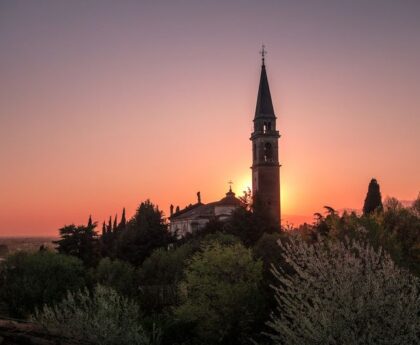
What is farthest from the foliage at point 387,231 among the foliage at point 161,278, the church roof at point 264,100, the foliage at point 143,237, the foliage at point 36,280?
the church roof at point 264,100

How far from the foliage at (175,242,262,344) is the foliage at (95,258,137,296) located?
1294 cm

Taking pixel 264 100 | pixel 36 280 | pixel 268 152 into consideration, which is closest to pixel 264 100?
pixel 264 100

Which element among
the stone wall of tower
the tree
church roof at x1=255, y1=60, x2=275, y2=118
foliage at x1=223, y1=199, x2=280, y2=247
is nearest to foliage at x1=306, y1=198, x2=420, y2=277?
foliage at x1=223, y1=199, x2=280, y2=247

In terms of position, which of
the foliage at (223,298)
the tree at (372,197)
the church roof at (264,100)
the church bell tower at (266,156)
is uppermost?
the church roof at (264,100)

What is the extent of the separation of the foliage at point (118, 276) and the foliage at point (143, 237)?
7168mm

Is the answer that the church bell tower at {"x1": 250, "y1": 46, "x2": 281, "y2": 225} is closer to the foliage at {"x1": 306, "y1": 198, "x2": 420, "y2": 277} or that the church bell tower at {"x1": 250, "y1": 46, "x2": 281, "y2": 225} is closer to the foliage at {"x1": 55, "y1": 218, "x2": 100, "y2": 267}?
the foliage at {"x1": 306, "y1": 198, "x2": 420, "y2": 277}

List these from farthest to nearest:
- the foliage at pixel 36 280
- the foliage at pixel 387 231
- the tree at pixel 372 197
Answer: the tree at pixel 372 197 → the foliage at pixel 36 280 → the foliage at pixel 387 231

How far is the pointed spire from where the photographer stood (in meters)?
79.1

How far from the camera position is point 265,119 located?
78688mm

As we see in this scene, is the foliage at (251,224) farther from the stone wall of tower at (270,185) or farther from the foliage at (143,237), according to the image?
the stone wall of tower at (270,185)

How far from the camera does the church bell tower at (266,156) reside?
75.5 m

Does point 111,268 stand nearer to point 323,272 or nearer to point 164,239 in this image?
point 164,239

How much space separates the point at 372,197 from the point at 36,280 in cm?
4630

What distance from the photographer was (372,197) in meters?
67.6
